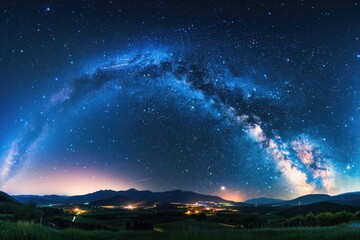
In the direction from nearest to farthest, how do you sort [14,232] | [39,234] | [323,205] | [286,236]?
[14,232] < [39,234] < [286,236] < [323,205]

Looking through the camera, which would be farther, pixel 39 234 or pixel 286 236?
pixel 286 236

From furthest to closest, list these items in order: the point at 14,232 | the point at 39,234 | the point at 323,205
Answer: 1. the point at 323,205
2. the point at 39,234
3. the point at 14,232

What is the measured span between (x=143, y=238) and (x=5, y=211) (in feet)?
165

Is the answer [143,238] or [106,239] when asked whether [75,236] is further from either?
[143,238]

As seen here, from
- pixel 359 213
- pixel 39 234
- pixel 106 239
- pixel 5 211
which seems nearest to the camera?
pixel 39 234

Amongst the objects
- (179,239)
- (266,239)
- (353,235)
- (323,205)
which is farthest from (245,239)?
(323,205)

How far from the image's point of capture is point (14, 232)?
1461cm

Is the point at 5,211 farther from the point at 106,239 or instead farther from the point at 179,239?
the point at 179,239

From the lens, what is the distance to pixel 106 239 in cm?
2134

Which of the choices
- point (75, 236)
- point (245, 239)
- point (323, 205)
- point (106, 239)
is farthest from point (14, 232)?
point (323, 205)

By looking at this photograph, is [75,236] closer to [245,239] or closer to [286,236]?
[245,239]

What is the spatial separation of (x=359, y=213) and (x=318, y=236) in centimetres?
3675

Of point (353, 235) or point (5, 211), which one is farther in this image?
point (5, 211)

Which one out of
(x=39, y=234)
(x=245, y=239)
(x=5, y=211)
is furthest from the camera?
(x=5, y=211)
